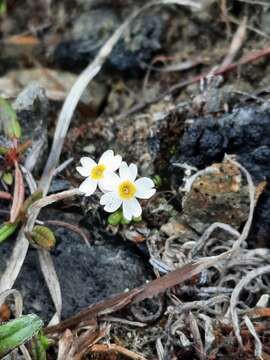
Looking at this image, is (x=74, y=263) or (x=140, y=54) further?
(x=140, y=54)

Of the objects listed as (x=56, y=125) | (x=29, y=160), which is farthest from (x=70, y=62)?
(x=29, y=160)

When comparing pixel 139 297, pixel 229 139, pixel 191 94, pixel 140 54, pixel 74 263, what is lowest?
pixel 139 297

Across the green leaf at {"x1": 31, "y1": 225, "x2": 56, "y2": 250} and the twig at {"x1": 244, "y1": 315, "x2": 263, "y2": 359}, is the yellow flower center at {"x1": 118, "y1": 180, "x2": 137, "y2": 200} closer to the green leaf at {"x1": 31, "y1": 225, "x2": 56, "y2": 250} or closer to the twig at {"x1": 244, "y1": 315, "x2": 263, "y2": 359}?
the green leaf at {"x1": 31, "y1": 225, "x2": 56, "y2": 250}

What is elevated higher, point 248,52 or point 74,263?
point 248,52

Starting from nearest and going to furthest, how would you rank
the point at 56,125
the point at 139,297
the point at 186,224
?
the point at 139,297, the point at 186,224, the point at 56,125

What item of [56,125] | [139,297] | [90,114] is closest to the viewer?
[139,297]

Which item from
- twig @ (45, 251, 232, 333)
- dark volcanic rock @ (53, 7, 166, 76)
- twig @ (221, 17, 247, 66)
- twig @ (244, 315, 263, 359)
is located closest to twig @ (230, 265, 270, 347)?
twig @ (244, 315, 263, 359)

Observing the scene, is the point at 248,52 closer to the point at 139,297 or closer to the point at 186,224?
the point at 186,224
